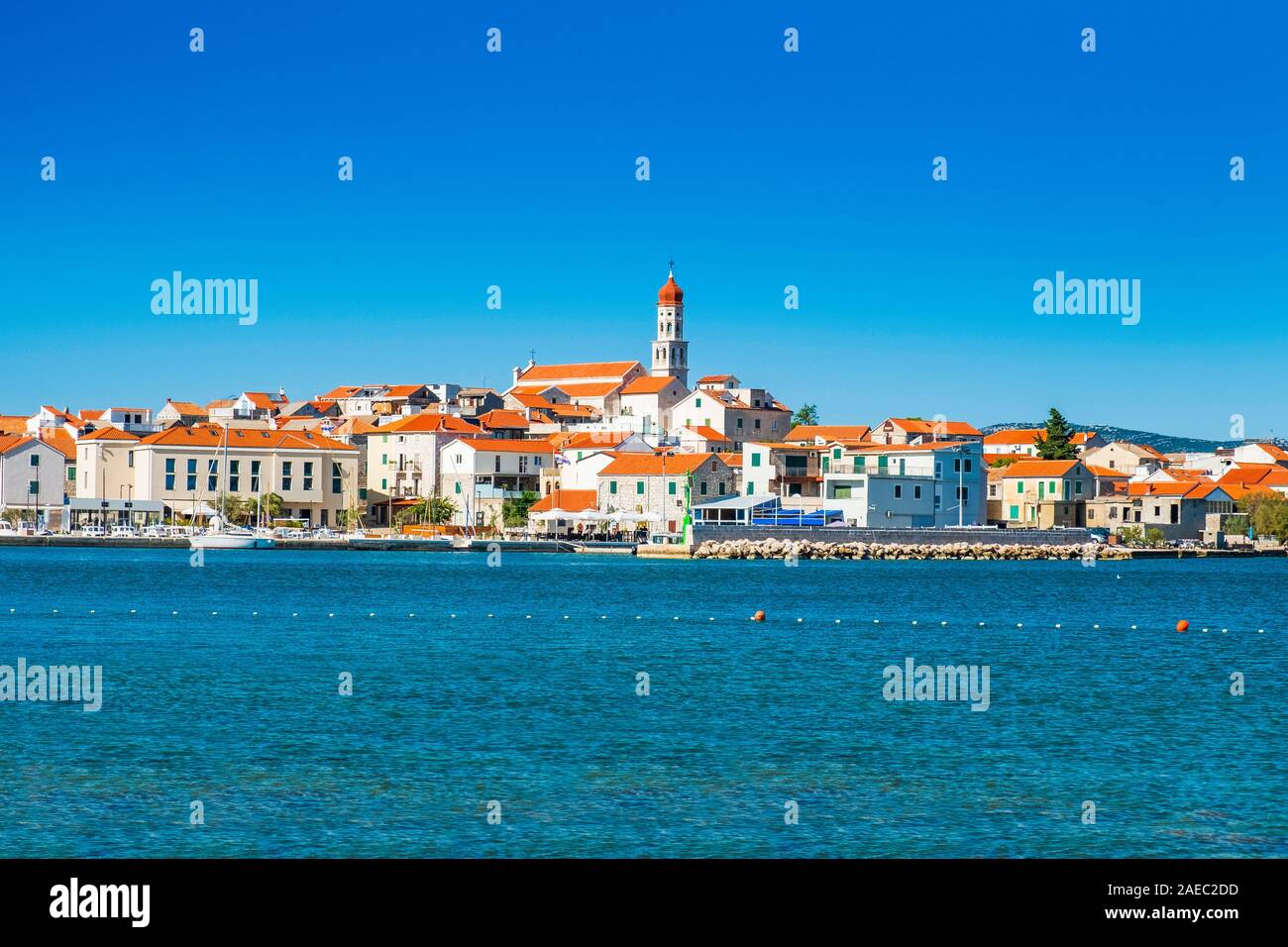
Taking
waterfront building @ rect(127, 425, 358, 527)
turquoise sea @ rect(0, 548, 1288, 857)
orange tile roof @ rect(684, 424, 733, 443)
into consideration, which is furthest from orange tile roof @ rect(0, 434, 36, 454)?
turquoise sea @ rect(0, 548, 1288, 857)

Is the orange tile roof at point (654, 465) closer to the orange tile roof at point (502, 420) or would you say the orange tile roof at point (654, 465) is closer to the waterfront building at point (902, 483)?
the waterfront building at point (902, 483)

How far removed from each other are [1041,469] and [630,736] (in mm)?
80349

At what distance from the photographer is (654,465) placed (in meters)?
95.1

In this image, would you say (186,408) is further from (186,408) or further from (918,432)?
(918,432)

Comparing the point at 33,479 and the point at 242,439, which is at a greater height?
the point at 242,439

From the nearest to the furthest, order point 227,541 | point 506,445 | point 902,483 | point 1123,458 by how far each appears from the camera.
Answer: point 902,483 < point 227,541 < point 506,445 < point 1123,458

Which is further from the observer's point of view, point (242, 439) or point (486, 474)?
point (486, 474)

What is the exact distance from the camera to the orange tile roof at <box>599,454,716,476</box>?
3701 inches

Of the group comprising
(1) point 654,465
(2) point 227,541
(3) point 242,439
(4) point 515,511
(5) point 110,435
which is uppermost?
(5) point 110,435
